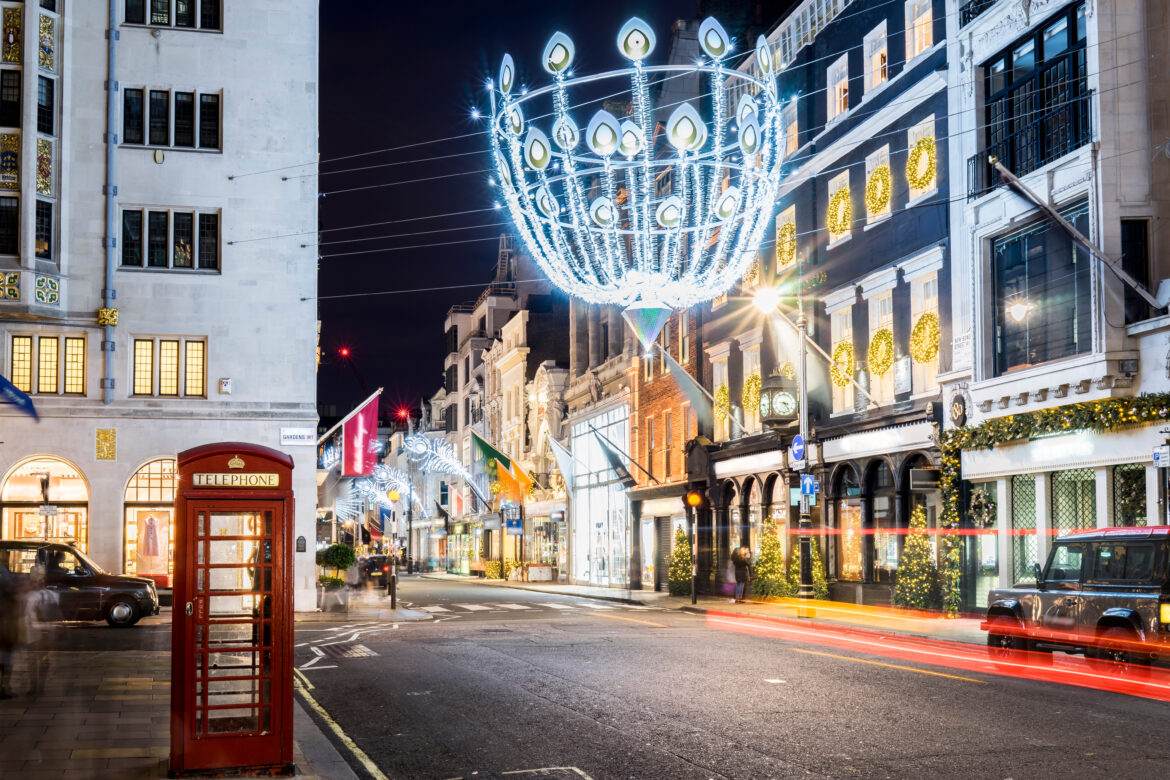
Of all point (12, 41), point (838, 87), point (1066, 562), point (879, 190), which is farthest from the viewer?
point (838, 87)

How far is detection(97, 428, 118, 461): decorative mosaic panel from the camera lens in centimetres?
3175

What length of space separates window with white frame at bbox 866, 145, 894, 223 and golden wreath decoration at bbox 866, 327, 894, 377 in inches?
118

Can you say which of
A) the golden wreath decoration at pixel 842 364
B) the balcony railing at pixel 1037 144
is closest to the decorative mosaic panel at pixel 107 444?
the golden wreath decoration at pixel 842 364

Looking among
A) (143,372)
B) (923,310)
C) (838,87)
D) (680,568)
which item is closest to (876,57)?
(838,87)

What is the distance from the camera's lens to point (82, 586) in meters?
26.1

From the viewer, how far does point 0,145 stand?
3153 centimetres

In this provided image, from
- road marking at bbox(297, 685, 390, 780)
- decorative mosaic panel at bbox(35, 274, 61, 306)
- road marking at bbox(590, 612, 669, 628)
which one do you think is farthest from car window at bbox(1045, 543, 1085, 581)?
decorative mosaic panel at bbox(35, 274, 61, 306)

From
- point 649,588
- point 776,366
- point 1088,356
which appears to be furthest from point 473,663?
point 649,588

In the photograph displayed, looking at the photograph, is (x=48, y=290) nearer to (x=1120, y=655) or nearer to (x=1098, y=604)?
(x=1098, y=604)

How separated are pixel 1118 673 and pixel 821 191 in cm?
2056

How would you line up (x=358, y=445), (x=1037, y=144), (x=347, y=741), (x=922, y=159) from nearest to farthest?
(x=347, y=741) < (x=1037, y=144) < (x=922, y=159) < (x=358, y=445)

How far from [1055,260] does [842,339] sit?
9.01 meters

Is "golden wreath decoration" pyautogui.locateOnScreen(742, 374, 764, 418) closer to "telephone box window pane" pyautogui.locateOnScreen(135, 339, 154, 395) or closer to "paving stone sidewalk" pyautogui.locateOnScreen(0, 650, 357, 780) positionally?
"telephone box window pane" pyautogui.locateOnScreen(135, 339, 154, 395)

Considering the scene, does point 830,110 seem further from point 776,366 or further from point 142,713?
point 142,713
